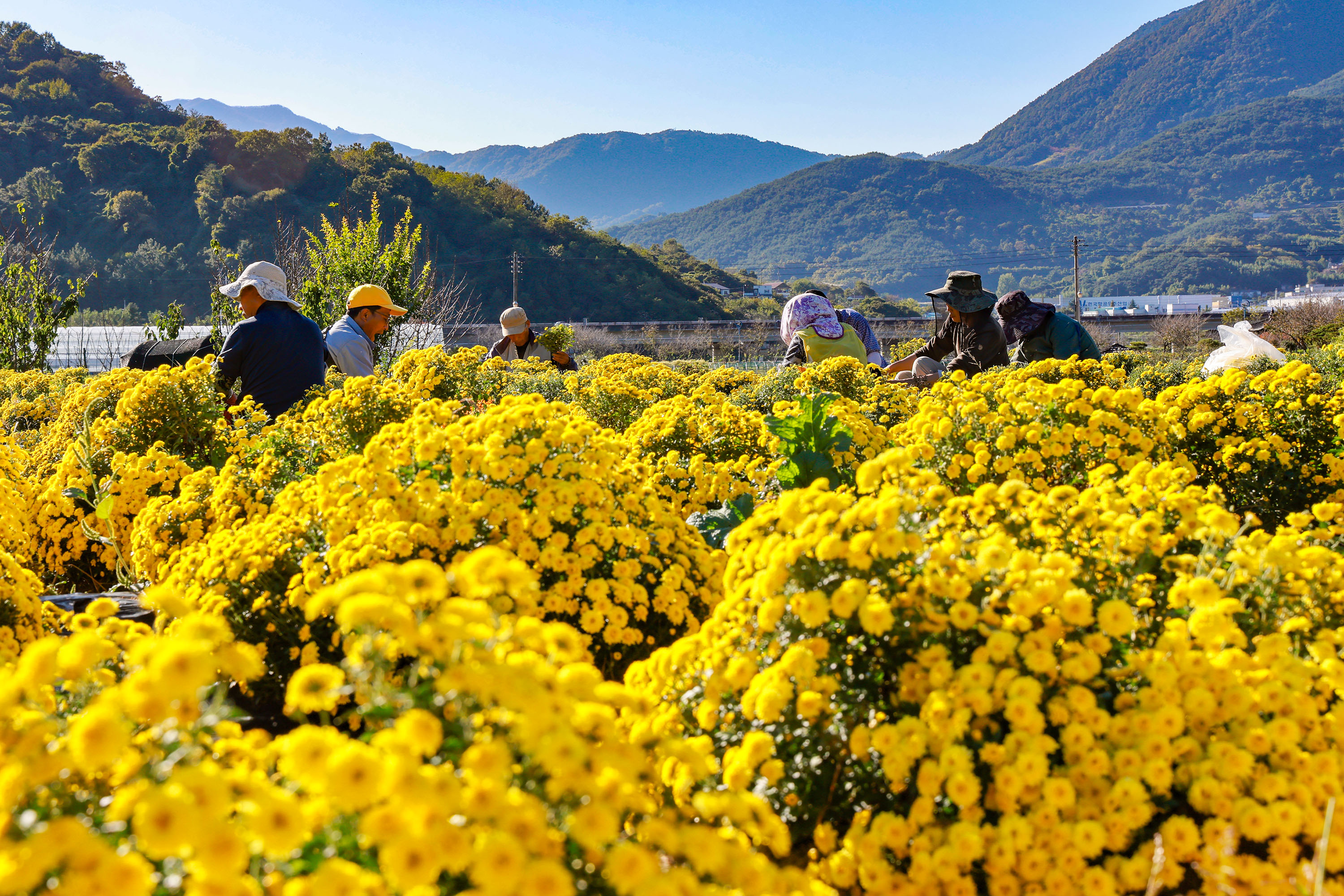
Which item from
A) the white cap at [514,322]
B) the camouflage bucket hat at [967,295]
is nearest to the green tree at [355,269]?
the white cap at [514,322]

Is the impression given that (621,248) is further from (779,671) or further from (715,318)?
(779,671)

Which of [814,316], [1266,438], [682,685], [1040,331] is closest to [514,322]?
[814,316]

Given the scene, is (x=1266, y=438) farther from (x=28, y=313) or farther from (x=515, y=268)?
(x=515, y=268)

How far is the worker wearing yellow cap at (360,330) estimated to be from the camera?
650cm

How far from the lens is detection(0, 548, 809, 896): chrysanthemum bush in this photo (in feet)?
3.16

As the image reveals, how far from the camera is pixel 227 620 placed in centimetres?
260

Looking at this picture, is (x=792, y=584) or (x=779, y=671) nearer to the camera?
(x=779, y=671)

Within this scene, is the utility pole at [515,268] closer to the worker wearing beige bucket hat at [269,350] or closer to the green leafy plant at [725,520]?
the worker wearing beige bucket hat at [269,350]

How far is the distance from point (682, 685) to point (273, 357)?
4.56 metres

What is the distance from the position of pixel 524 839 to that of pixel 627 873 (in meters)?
0.14

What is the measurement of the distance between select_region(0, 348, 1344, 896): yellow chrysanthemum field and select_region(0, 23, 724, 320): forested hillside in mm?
50352

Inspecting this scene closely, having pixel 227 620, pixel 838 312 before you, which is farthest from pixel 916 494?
pixel 838 312

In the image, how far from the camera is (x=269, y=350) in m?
5.52

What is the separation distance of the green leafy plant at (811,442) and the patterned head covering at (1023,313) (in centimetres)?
314
